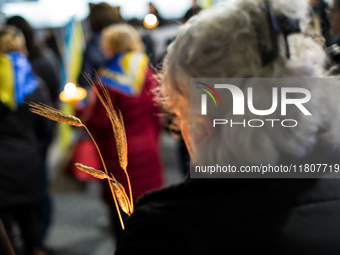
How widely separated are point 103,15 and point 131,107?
1.11 m

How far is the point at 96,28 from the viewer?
2.95 metres

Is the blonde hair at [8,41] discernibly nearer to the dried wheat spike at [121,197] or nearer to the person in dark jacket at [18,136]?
the person in dark jacket at [18,136]

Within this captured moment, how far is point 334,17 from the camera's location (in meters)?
1.54

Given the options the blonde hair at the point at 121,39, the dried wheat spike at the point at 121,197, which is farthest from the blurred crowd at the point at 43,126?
the dried wheat spike at the point at 121,197

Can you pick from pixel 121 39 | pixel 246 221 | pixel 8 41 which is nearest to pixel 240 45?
pixel 246 221

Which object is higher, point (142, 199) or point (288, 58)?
point (288, 58)

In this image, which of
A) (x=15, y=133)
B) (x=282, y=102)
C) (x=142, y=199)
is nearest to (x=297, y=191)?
(x=282, y=102)

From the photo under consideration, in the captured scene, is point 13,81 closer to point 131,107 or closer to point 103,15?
point 131,107

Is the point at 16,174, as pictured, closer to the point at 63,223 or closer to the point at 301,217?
the point at 63,223

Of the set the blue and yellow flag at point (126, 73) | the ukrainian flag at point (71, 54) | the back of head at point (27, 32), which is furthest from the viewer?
the ukrainian flag at point (71, 54)

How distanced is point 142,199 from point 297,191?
1.02 ft

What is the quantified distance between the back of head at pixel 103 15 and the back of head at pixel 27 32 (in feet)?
1.66

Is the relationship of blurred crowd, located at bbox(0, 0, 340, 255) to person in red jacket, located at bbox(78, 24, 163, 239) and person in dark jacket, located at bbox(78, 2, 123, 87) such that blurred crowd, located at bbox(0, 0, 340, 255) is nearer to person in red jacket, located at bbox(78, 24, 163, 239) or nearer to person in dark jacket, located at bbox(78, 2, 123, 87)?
person in red jacket, located at bbox(78, 24, 163, 239)

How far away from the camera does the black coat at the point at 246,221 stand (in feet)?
1.98
